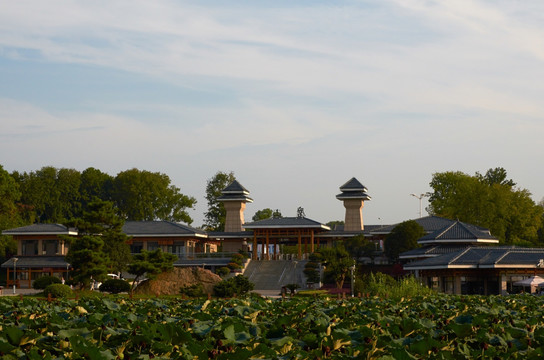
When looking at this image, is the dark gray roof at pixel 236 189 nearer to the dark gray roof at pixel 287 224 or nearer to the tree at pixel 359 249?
the dark gray roof at pixel 287 224

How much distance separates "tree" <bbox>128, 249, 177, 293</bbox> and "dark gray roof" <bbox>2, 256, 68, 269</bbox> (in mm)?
17419

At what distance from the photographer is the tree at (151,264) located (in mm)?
48625

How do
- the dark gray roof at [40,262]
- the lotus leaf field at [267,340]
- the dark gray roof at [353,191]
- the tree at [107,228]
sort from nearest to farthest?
the lotus leaf field at [267,340] → the tree at [107,228] → the dark gray roof at [40,262] → the dark gray roof at [353,191]

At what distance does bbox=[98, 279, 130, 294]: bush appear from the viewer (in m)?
48.5

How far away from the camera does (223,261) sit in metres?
65.0

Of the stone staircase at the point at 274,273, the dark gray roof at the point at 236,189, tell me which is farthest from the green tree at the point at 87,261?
the dark gray roof at the point at 236,189

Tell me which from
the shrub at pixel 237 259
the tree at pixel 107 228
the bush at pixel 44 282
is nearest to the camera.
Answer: the tree at pixel 107 228

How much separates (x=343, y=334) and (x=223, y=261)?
56.0 metres

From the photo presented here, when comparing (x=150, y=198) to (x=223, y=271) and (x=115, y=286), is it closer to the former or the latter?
(x=223, y=271)

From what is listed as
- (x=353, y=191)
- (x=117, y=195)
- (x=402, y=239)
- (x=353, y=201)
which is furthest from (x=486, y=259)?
(x=117, y=195)

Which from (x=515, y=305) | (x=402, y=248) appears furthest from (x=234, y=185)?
(x=515, y=305)

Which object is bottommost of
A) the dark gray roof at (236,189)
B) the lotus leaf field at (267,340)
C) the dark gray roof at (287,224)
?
the lotus leaf field at (267,340)

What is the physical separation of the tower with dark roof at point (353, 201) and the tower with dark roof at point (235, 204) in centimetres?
867

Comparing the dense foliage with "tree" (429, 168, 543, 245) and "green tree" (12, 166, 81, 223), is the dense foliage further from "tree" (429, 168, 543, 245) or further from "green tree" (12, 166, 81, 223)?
"tree" (429, 168, 543, 245)
